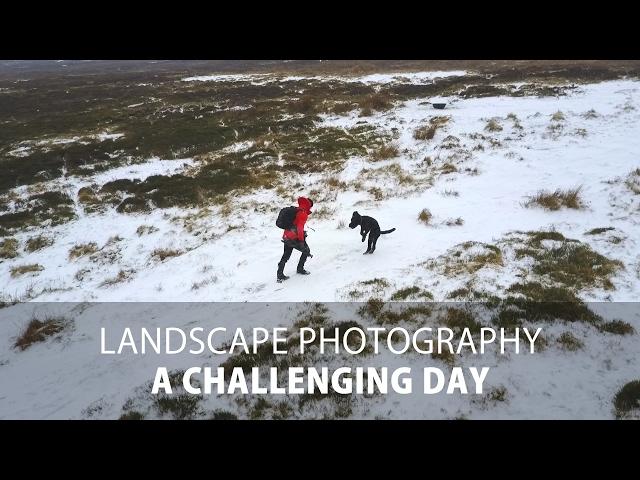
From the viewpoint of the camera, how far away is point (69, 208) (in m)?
17.4

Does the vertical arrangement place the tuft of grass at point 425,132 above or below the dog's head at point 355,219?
above

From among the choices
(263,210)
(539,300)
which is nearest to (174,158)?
(263,210)

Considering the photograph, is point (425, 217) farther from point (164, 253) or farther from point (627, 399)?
point (164, 253)

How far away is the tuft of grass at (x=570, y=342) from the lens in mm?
6988

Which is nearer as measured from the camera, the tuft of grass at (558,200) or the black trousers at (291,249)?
the black trousers at (291,249)

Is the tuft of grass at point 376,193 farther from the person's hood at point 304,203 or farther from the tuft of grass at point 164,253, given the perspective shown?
the tuft of grass at point 164,253

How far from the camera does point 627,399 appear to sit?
589 cm

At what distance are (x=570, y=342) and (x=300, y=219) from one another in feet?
18.9

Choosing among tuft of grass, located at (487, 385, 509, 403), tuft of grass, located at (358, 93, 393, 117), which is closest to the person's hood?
tuft of grass, located at (487, 385, 509, 403)

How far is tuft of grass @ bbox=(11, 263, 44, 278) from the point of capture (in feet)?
42.0

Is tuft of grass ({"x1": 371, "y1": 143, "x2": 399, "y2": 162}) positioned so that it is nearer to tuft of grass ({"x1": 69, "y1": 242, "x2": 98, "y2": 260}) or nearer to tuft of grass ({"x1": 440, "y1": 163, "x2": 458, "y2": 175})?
tuft of grass ({"x1": 440, "y1": 163, "x2": 458, "y2": 175})

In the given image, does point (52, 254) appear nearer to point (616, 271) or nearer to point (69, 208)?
point (69, 208)

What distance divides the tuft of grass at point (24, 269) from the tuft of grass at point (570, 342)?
A: 14.2m

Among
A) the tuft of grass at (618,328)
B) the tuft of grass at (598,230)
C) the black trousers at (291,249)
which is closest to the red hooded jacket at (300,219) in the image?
the black trousers at (291,249)
